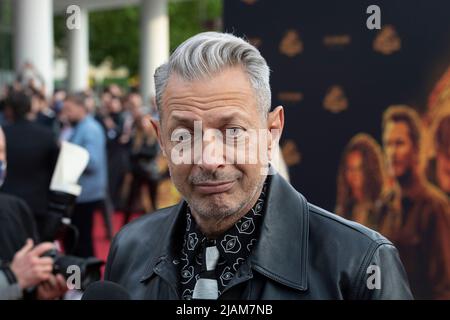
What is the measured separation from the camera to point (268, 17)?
6184mm

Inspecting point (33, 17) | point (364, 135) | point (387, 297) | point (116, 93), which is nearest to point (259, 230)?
point (387, 297)

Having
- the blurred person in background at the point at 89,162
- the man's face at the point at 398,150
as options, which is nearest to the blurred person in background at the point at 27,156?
the blurred person in background at the point at 89,162

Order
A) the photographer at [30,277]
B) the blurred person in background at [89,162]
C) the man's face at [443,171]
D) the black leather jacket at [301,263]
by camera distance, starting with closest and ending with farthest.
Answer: the black leather jacket at [301,263]
the photographer at [30,277]
the man's face at [443,171]
the blurred person in background at [89,162]

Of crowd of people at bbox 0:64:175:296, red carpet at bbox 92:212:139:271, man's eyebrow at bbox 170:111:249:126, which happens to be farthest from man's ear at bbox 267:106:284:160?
red carpet at bbox 92:212:139:271

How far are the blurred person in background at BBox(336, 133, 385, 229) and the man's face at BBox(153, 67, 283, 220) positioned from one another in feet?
13.3

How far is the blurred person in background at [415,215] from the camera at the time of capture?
5633mm

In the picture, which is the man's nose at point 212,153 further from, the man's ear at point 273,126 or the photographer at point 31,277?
the photographer at point 31,277

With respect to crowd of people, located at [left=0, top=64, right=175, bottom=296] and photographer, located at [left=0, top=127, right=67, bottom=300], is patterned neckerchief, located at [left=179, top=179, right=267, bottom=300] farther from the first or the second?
crowd of people, located at [left=0, top=64, right=175, bottom=296]

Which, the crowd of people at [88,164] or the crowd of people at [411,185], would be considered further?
the crowd of people at [411,185]

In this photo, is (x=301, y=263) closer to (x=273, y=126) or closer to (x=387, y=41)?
(x=273, y=126)

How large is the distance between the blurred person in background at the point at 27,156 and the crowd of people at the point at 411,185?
262 centimetres

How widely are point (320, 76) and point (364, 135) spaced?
0.53m
